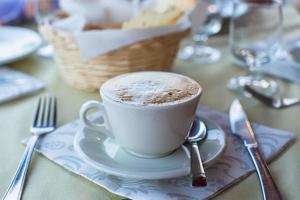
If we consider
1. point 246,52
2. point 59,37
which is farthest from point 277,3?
point 59,37

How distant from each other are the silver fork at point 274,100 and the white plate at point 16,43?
1.49 ft

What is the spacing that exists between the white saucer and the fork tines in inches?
3.2

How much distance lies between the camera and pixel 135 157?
54 cm

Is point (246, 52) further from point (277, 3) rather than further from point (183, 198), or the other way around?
point (183, 198)

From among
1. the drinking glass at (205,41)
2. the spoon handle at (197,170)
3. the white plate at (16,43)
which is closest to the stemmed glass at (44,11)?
the white plate at (16,43)

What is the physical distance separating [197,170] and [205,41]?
1.87 ft

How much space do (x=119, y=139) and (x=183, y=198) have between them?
12 centimetres

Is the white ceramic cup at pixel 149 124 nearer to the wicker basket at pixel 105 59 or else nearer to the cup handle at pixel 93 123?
the cup handle at pixel 93 123

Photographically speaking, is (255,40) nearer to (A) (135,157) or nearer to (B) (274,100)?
(B) (274,100)

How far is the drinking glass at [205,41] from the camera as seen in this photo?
0.93m

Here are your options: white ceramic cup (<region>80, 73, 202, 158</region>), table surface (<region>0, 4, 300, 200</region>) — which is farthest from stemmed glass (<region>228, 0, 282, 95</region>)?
white ceramic cup (<region>80, 73, 202, 158</region>)

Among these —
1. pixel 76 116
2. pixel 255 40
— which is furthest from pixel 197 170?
pixel 255 40

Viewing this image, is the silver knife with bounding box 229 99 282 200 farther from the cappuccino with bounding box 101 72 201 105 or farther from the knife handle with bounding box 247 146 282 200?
the cappuccino with bounding box 101 72 201 105

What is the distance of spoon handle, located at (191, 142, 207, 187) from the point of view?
18.3 inches
